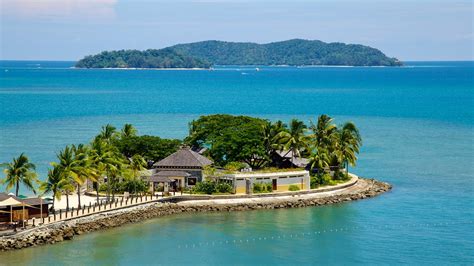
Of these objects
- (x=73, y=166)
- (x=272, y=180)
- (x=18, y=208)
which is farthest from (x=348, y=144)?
(x=18, y=208)

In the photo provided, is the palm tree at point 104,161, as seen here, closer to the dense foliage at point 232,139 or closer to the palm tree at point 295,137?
the dense foliage at point 232,139

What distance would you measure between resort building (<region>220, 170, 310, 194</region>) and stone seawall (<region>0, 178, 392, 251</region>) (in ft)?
5.00

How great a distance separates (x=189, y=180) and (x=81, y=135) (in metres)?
43.7

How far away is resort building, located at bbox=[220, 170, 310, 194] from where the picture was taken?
216 feet

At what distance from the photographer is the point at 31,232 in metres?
51.0

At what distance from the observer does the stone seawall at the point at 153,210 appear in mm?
50719

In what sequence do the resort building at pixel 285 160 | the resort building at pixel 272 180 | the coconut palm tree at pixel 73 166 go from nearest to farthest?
the coconut palm tree at pixel 73 166 < the resort building at pixel 272 180 < the resort building at pixel 285 160

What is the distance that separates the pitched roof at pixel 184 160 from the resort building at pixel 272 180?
9.61ft

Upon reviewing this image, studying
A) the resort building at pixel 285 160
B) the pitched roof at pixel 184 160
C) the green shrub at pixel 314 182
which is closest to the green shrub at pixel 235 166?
the pitched roof at pixel 184 160

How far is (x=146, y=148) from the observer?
2815 inches

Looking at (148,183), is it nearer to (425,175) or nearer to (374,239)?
(374,239)

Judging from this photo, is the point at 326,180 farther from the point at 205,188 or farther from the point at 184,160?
the point at 184,160

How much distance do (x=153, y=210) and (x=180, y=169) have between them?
7.30 metres

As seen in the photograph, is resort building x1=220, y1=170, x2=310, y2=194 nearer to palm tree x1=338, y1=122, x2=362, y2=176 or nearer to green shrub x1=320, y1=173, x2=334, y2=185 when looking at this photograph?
green shrub x1=320, y1=173, x2=334, y2=185
